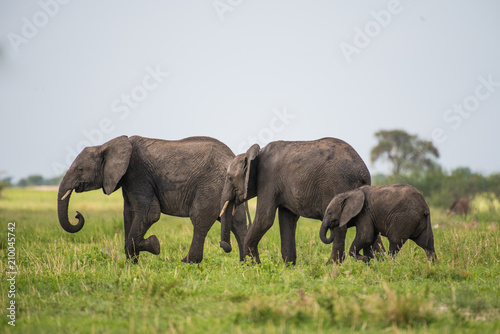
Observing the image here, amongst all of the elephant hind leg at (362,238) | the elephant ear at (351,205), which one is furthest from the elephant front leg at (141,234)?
the elephant hind leg at (362,238)

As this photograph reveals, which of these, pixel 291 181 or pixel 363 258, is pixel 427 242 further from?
pixel 291 181

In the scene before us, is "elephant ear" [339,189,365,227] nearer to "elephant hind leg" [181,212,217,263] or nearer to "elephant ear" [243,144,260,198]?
"elephant ear" [243,144,260,198]

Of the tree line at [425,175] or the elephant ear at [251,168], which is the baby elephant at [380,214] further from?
the tree line at [425,175]

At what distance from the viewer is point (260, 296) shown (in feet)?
24.8

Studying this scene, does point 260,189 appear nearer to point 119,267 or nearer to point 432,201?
point 119,267

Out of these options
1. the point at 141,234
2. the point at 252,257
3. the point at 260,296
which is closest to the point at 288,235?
the point at 252,257

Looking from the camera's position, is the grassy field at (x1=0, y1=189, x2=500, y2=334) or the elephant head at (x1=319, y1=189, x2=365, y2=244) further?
the elephant head at (x1=319, y1=189, x2=365, y2=244)

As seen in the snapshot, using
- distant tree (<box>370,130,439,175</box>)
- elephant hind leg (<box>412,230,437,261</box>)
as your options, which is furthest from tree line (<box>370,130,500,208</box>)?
elephant hind leg (<box>412,230,437,261</box>)

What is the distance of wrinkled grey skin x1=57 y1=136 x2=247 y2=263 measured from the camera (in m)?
10.8

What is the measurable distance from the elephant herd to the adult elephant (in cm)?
2

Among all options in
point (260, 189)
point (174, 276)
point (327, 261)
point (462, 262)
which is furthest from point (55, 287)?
point (462, 262)

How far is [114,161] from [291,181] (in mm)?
3156

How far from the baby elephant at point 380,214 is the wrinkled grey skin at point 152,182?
2161mm

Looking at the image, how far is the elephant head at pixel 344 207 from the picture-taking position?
9.61 metres
